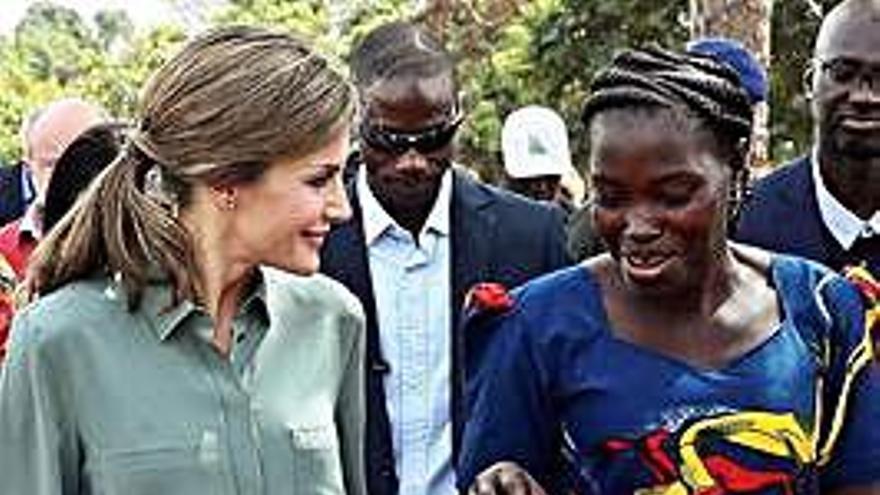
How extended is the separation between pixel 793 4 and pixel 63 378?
11.0m

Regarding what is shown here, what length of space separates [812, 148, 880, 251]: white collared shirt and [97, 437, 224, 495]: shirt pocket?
60.2 inches

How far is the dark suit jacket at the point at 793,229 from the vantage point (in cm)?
392

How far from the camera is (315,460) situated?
312 cm

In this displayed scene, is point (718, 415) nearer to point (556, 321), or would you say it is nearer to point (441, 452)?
point (556, 321)

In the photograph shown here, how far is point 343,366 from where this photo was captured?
11.0 ft

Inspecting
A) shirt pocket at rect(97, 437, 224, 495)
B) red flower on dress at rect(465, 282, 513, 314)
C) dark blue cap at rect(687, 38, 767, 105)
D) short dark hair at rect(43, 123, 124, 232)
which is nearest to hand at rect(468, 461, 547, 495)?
red flower on dress at rect(465, 282, 513, 314)

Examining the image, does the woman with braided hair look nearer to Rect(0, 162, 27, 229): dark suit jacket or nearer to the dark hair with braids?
the dark hair with braids

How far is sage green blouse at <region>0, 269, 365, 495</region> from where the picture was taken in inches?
116

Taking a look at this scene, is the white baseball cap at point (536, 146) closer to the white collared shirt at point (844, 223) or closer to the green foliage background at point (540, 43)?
the green foliage background at point (540, 43)

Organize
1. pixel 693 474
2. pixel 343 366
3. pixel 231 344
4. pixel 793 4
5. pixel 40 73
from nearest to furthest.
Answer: pixel 693 474, pixel 231 344, pixel 343 366, pixel 793 4, pixel 40 73

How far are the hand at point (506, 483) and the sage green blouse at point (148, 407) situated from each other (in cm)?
31

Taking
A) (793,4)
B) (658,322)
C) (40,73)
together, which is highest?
(658,322)

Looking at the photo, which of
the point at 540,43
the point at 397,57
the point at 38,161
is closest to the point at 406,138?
the point at 397,57

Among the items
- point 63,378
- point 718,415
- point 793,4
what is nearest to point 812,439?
point 718,415
